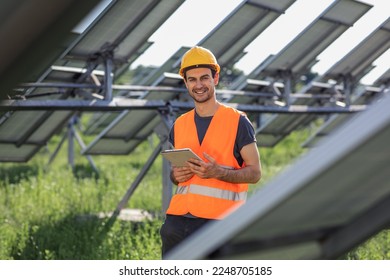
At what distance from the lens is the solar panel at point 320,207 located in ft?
2.75

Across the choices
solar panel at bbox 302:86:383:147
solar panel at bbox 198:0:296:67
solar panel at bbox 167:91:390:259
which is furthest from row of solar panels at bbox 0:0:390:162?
solar panel at bbox 167:91:390:259

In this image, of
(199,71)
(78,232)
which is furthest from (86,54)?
(199,71)

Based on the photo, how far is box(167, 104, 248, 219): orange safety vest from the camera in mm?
3023

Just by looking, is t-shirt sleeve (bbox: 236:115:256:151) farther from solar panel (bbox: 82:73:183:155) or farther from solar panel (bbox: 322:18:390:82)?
solar panel (bbox: 322:18:390:82)

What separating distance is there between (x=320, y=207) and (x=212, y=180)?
1876 millimetres

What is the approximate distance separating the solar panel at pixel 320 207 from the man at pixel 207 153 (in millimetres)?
1522

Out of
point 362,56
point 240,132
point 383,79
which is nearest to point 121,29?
point 240,132

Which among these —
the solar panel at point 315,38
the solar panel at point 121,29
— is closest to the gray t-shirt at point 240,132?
the solar panel at point 121,29

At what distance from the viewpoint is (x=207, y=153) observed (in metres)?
3.01

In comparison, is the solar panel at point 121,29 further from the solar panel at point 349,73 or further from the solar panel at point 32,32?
the solar panel at point 32,32

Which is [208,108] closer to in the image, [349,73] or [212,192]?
[212,192]

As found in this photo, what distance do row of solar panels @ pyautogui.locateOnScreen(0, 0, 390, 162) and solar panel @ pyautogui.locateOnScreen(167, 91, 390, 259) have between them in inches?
152
